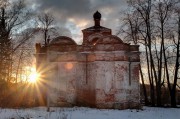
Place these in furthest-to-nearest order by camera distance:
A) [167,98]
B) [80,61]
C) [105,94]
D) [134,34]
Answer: [167,98] < [134,34] < [80,61] < [105,94]

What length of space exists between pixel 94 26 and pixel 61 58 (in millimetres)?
7791

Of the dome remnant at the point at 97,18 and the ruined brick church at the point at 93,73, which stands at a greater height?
the dome remnant at the point at 97,18

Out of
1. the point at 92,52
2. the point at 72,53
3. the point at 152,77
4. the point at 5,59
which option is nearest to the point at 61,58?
the point at 72,53

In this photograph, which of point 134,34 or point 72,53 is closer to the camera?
point 72,53

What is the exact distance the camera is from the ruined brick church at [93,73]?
22.2 meters

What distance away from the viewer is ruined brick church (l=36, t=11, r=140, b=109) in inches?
874

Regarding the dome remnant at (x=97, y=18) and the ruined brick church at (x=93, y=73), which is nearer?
the ruined brick church at (x=93, y=73)

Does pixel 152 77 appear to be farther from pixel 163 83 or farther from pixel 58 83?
pixel 58 83

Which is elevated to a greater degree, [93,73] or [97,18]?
[97,18]

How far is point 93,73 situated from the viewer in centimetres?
2323

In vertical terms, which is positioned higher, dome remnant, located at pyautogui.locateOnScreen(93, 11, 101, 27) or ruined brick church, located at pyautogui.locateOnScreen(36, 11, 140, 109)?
dome remnant, located at pyautogui.locateOnScreen(93, 11, 101, 27)

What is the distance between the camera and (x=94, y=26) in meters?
29.9

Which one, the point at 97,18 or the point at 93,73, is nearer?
the point at 93,73

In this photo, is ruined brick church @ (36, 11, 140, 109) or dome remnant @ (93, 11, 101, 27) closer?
ruined brick church @ (36, 11, 140, 109)
